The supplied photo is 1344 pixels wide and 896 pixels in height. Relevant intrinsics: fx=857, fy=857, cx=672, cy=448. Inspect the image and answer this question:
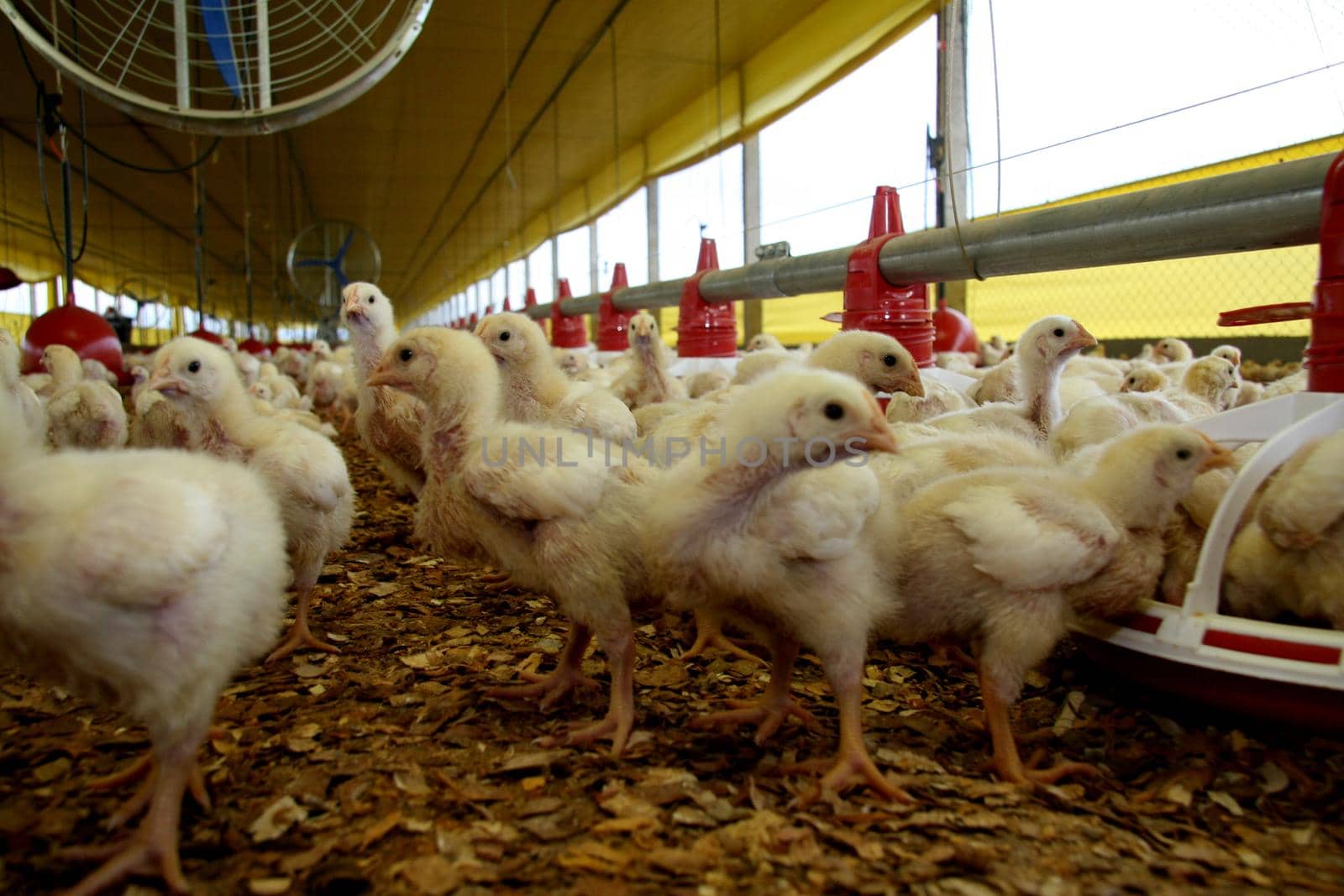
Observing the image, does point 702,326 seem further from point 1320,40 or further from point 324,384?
point 324,384

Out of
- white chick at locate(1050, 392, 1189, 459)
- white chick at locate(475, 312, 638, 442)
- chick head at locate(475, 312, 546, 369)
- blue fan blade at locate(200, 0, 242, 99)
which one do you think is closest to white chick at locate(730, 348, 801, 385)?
white chick at locate(475, 312, 638, 442)

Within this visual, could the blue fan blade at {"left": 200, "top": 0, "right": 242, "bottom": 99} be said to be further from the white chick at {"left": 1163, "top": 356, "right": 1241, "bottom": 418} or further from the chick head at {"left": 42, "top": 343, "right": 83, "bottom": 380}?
the white chick at {"left": 1163, "top": 356, "right": 1241, "bottom": 418}

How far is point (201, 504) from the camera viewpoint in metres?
1.23

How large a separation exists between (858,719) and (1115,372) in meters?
2.88

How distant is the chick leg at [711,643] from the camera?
2.09 m

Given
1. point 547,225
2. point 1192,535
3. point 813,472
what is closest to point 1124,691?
point 1192,535

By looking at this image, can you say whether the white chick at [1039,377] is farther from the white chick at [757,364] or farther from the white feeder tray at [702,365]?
the white feeder tray at [702,365]

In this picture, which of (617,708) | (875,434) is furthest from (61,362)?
(875,434)

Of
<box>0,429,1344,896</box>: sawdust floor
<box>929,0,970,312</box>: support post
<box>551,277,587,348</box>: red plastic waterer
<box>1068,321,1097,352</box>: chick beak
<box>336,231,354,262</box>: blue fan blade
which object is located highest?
<box>336,231,354,262</box>: blue fan blade

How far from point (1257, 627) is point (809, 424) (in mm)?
804

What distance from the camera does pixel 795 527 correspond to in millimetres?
1426

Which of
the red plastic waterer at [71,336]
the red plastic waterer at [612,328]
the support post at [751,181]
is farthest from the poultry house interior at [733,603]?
the support post at [751,181]

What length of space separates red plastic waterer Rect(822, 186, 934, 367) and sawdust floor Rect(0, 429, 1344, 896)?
→ 1233mm

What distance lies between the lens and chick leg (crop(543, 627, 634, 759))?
1591mm
